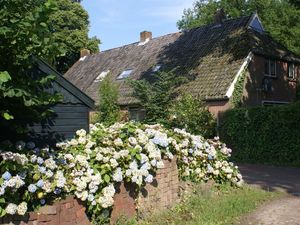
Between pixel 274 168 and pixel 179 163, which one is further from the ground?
pixel 179 163

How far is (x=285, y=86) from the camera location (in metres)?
27.0

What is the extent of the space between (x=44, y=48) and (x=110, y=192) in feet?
8.20

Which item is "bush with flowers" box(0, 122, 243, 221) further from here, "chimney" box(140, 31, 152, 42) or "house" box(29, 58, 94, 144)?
"chimney" box(140, 31, 152, 42)

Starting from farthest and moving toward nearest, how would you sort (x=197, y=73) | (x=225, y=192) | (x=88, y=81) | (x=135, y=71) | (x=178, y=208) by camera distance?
(x=88, y=81)
(x=135, y=71)
(x=197, y=73)
(x=225, y=192)
(x=178, y=208)

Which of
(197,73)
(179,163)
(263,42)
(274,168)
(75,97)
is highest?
(263,42)

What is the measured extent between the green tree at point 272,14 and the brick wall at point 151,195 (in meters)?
32.2

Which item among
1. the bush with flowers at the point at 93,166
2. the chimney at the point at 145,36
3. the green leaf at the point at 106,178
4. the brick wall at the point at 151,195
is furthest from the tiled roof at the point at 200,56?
the green leaf at the point at 106,178

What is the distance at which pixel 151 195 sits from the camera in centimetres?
833

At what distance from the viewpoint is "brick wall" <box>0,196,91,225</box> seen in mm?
6184

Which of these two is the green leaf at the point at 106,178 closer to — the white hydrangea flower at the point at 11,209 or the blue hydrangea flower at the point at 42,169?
the blue hydrangea flower at the point at 42,169

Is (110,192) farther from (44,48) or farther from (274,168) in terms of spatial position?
(274,168)

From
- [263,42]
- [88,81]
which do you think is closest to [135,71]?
[88,81]

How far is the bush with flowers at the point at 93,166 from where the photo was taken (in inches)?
251

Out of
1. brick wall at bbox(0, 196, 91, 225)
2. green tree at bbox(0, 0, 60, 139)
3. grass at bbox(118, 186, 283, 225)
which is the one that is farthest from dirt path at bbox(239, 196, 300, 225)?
green tree at bbox(0, 0, 60, 139)
